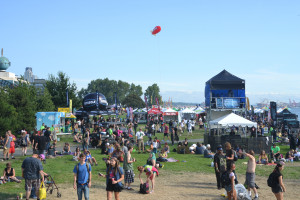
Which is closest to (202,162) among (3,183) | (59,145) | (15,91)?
(3,183)

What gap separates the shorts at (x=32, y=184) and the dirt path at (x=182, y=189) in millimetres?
944

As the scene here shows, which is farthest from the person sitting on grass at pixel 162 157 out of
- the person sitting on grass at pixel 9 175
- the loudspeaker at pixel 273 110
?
the loudspeaker at pixel 273 110

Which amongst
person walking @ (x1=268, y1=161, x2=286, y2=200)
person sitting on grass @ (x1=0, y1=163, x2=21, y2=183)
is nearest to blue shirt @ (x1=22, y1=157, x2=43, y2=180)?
person sitting on grass @ (x1=0, y1=163, x2=21, y2=183)

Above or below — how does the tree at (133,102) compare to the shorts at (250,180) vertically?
above

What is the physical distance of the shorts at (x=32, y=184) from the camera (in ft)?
32.5

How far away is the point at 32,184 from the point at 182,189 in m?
5.36

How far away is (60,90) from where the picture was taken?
53844 millimetres

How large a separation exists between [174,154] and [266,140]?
6.33 meters

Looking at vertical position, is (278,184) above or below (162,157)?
above

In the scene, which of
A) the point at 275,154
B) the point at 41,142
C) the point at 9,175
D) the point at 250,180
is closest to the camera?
the point at 250,180

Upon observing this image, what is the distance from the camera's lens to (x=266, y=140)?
73.3ft

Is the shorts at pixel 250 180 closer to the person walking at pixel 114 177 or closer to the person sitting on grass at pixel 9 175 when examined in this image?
the person walking at pixel 114 177

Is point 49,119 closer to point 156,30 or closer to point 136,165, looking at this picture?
point 156,30

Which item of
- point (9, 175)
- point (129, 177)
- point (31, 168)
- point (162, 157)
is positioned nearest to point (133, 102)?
point (162, 157)
